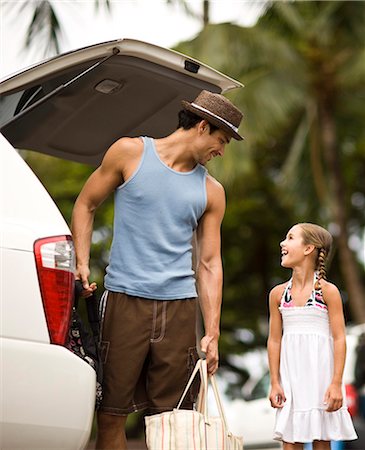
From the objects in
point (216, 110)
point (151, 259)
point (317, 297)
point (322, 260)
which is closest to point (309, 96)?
point (322, 260)

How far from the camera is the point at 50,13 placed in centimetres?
982

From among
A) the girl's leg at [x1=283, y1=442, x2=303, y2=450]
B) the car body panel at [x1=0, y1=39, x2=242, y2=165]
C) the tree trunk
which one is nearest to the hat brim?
the car body panel at [x1=0, y1=39, x2=242, y2=165]

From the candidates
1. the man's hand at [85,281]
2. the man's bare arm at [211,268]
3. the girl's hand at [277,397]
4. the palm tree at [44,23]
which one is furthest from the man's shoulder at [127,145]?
the palm tree at [44,23]

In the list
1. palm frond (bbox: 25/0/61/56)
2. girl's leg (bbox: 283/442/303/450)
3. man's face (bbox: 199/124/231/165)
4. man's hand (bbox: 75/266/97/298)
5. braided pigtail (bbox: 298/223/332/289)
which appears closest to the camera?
man's hand (bbox: 75/266/97/298)

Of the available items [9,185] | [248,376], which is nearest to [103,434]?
[9,185]

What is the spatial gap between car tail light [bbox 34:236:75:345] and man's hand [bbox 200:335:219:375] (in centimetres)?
111

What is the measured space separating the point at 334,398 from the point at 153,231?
121 centimetres

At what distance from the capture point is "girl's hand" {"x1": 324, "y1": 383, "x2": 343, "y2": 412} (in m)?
5.72

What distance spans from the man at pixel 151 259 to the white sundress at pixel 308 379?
58cm

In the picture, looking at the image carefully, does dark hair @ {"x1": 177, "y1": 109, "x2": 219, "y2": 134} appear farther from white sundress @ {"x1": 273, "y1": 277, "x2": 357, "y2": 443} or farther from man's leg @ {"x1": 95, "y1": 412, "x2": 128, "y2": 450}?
man's leg @ {"x1": 95, "y1": 412, "x2": 128, "y2": 450}

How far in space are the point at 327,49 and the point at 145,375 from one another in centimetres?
2094

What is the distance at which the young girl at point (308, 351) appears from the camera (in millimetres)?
5801

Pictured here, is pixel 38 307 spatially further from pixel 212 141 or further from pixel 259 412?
pixel 259 412

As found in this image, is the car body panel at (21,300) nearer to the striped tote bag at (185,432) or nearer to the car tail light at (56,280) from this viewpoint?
the car tail light at (56,280)
